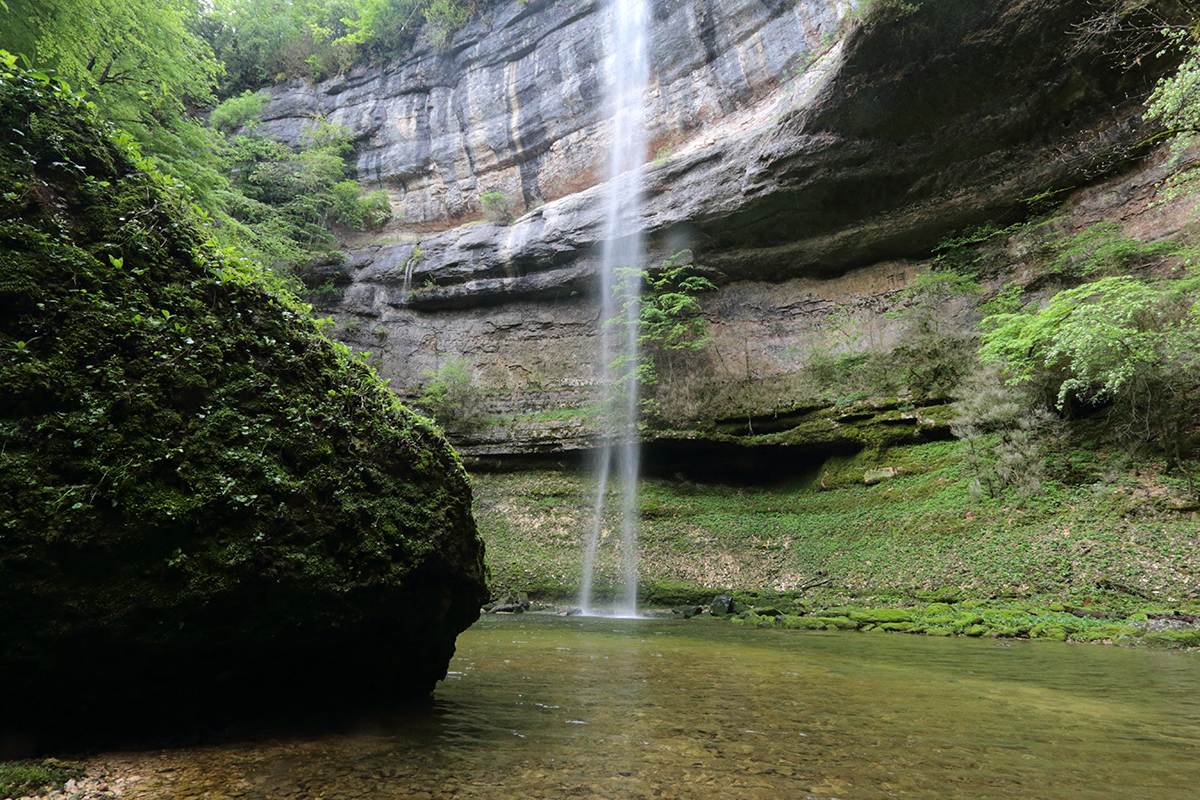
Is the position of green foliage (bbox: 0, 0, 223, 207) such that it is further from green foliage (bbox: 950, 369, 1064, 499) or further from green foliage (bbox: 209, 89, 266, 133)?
green foliage (bbox: 950, 369, 1064, 499)

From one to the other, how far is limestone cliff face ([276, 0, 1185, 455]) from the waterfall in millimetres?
699

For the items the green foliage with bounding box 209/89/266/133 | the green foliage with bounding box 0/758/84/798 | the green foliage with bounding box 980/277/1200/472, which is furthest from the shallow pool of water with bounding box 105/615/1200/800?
the green foliage with bounding box 209/89/266/133

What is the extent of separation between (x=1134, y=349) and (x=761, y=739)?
1154 centimetres

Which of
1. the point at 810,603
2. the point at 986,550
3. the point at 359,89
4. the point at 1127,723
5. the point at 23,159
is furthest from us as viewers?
the point at 359,89

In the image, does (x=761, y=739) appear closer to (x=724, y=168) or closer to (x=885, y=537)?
(x=885, y=537)

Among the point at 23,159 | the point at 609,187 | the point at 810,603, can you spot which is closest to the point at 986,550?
the point at 810,603

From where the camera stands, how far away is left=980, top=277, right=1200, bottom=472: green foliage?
392 inches

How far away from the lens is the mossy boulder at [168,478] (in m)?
2.56

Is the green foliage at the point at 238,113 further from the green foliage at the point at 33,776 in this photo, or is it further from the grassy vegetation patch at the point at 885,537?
the green foliage at the point at 33,776

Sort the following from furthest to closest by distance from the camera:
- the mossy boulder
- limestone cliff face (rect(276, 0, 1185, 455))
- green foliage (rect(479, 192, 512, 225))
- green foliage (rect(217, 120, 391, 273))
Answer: green foliage (rect(479, 192, 512, 225))
green foliage (rect(217, 120, 391, 273))
limestone cliff face (rect(276, 0, 1185, 455))
the mossy boulder

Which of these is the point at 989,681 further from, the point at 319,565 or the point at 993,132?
the point at 993,132

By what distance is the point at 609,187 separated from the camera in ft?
71.3

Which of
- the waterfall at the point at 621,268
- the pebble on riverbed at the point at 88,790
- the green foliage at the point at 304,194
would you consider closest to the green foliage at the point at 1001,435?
the waterfall at the point at 621,268

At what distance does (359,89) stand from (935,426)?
31.1m
